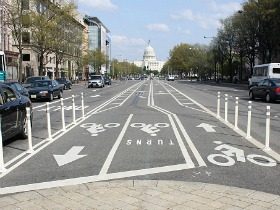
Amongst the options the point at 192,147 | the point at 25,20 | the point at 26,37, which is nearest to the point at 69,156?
the point at 192,147

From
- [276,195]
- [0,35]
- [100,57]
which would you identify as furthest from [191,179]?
[100,57]

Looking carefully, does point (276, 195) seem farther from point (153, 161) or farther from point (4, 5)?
point (4, 5)

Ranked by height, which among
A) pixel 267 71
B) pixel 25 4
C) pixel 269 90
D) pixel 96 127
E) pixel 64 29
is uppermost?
pixel 25 4

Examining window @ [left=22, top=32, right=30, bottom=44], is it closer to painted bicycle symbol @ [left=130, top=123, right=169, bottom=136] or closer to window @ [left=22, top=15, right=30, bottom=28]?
window @ [left=22, top=15, right=30, bottom=28]

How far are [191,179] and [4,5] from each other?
4637 centimetres

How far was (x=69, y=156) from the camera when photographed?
850cm

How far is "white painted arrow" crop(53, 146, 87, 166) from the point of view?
8009mm

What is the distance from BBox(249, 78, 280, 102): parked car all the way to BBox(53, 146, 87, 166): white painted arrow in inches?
710

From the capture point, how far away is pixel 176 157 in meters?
8.28

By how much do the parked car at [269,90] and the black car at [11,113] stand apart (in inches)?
688

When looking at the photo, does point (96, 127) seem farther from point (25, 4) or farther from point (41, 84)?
point (25, 4)

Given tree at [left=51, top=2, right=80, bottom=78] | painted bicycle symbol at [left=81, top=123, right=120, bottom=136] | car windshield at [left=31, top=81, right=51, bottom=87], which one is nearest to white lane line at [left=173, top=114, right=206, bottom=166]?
painted bicycle symbol at [left=81, top=123, right=120, bottom=136]

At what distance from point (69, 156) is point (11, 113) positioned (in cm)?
225

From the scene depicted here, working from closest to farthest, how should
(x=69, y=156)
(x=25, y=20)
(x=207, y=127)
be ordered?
(x=69, y=156), (x=207, y=127), (x=25, y=20)
